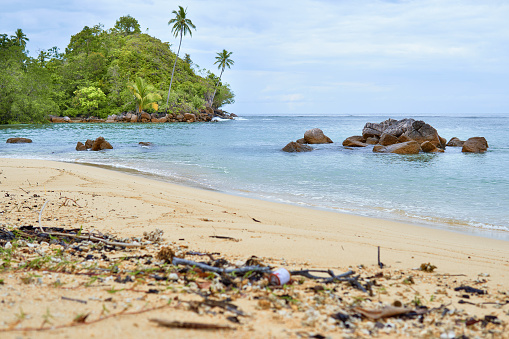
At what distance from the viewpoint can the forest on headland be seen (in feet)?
141

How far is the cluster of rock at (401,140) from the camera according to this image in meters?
20.5

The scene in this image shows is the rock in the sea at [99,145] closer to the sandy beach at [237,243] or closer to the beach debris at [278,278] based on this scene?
the sandy beach at [237,243]

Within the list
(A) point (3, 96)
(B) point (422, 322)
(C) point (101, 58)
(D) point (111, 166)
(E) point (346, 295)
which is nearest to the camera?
(B) point (422, 322)

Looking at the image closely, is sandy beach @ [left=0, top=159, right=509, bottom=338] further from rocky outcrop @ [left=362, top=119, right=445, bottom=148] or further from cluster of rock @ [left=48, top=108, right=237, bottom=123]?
cluster of rock @ [left=48, top=108, right=237, bottom=123]

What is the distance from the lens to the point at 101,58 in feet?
204

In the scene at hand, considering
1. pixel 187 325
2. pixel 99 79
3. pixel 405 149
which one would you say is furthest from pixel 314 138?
pixel 99 79

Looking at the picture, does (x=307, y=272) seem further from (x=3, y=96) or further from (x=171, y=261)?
(x=3, y=96)

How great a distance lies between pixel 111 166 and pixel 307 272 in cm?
1225

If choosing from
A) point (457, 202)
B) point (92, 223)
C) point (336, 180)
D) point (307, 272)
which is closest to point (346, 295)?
point (307, 272)

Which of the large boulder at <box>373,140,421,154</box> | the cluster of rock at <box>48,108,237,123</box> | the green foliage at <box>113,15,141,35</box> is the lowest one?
the large boulder at <box>373,140,421,154</box>

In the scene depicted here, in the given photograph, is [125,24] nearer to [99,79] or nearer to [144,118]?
[99,79]

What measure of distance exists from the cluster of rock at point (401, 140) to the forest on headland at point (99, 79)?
3585 cm

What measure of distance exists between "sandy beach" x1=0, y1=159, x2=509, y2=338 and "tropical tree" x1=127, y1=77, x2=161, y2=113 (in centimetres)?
4749

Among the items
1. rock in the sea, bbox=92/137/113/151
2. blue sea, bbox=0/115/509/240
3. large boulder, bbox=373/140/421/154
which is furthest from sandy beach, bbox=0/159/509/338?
large boulder, bbox=373/140/421/154
